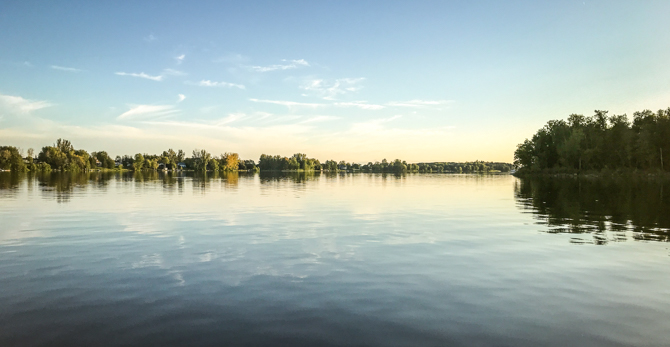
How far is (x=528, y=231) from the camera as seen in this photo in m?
22.9

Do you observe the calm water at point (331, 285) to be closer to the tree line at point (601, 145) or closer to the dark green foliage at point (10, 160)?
the tree line at point (601, 145)

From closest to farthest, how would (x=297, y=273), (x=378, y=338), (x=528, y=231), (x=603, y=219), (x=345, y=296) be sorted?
1. (x=378, y=338)
2. (x=345, y=296)
3. (x=297, y=273)
4. (x=528, y=231)
5. (x=603, y=219)

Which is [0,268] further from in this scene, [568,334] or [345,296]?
[568,334]

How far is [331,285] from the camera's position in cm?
1169

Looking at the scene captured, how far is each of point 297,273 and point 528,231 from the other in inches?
626

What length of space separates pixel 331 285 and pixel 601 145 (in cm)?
14466

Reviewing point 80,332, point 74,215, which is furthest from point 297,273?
point 74,215

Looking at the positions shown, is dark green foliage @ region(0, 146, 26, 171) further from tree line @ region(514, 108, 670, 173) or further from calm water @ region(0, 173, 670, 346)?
tree line @ region(514, 108, 670, 173)

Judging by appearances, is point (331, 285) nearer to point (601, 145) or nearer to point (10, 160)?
point (601, 145)

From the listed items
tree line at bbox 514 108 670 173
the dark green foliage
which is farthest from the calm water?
the dark green foliage

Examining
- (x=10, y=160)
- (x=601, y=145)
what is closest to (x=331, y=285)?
(x=601, y=145)

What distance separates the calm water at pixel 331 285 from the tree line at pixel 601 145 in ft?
360

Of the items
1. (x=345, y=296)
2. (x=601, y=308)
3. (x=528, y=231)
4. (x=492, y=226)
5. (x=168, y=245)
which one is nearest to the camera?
(x=601, y=308)

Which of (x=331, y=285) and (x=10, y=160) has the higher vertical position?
(x=10, y=160)
